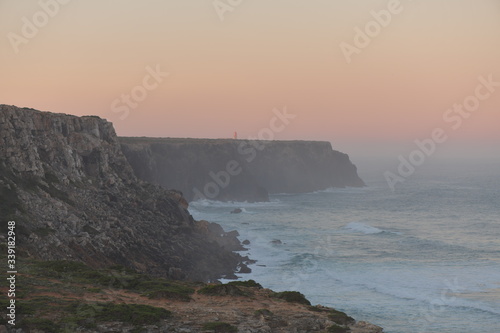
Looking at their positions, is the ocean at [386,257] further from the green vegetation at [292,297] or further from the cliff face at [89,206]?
the green vegetation at [292,297]

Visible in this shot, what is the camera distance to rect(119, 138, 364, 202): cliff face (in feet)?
377

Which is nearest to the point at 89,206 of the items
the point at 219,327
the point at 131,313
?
the point at 131,313

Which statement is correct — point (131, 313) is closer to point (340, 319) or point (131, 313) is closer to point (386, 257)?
point (340, 319)

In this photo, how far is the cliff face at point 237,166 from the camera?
114919 mm

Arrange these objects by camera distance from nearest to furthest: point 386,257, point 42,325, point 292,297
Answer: point 42,325
point 292,297
point 386,257

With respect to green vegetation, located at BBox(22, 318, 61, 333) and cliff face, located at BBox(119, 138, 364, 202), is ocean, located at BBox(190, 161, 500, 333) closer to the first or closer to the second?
cliff face, located at BBox(119, 138, 364, 202)

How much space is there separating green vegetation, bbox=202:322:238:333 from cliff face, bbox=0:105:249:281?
1648 centimetres

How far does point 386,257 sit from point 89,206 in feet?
106

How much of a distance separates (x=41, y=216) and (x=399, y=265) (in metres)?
35.1

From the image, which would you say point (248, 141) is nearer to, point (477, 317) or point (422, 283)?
point (422, 283)

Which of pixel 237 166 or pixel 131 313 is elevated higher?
pixel 237 166

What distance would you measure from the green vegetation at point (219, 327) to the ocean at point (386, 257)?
16030mm

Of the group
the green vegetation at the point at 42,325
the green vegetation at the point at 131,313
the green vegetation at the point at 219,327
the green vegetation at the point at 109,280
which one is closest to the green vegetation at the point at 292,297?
the green vegetation at the point at 109,280

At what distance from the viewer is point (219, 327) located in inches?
870
